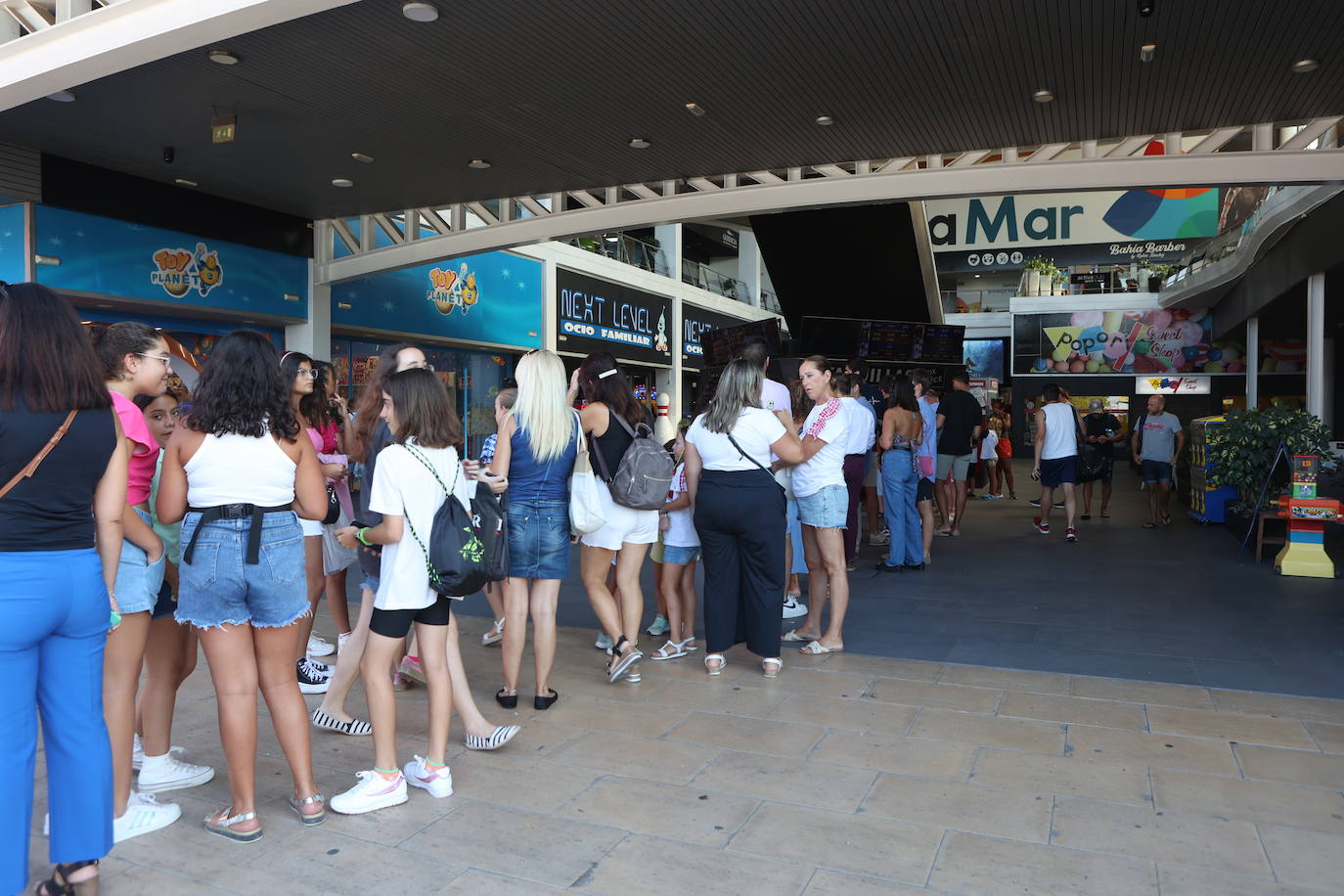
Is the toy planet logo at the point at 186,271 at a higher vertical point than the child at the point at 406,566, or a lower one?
higher

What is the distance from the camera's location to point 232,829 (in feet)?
9.66

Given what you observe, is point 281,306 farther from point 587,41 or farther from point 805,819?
point 805,819

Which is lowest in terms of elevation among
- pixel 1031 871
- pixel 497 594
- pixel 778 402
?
pixel 1031 871

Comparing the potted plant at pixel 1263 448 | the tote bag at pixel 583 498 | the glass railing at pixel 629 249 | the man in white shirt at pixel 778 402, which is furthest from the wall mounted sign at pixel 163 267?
the potted plant at pixel 1263 448

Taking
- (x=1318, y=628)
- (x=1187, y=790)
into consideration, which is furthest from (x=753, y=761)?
(x=1318, y=628)

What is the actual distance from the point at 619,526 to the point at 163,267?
730cm

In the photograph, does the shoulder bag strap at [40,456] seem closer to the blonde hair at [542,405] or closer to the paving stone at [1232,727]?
the blonde hair at [542,405]

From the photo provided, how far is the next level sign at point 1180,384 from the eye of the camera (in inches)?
874

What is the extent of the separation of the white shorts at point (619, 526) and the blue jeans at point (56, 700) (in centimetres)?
234

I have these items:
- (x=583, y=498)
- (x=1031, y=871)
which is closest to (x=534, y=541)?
(x=583, y=498)

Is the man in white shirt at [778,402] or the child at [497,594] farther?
the child at [497,594]

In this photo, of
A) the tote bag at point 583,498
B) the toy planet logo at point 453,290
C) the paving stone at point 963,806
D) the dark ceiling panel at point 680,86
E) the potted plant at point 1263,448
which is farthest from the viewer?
the toy planet logo at point 453,290

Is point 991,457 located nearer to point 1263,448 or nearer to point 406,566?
point 1263,448

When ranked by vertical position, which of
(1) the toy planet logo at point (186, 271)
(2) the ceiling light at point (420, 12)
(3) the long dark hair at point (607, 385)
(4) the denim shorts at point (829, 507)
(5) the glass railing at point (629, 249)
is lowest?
(4) the denim shorts at point (829, 507)
